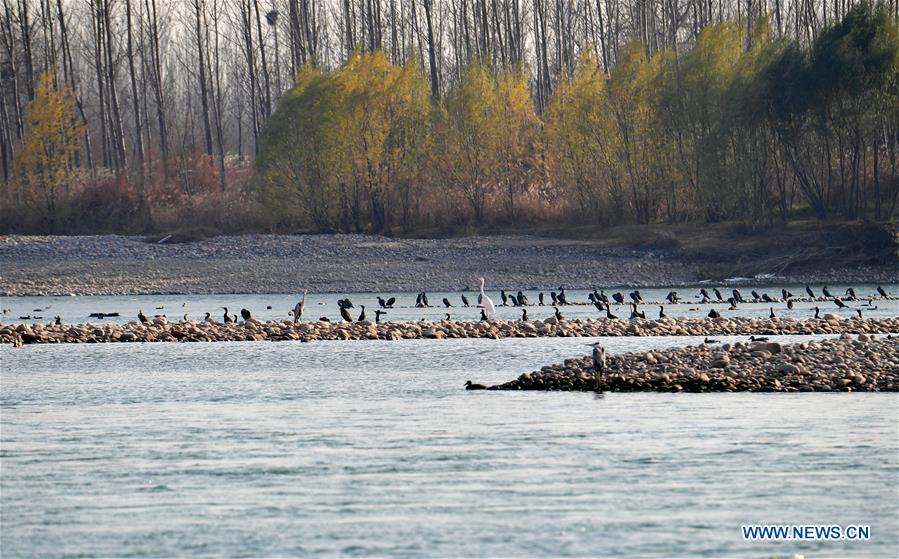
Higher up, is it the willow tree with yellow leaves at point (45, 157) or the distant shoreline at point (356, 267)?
the willow tree with yellow leaves at point (45, 157)

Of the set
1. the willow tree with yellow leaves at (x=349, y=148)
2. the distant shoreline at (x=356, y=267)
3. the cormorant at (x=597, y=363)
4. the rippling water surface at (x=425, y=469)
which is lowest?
the rippling water surface at (x=425, y=469)

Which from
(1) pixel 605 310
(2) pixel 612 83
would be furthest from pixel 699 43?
(1) pixel 605 310

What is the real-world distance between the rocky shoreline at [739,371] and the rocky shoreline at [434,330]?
283 inches

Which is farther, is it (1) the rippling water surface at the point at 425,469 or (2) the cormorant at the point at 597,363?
(2) the cormorant at the point at 597,363

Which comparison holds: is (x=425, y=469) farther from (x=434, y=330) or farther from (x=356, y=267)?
(x=356, y=267)

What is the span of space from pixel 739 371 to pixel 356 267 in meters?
36.1

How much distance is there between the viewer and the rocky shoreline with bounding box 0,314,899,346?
32.0 metres

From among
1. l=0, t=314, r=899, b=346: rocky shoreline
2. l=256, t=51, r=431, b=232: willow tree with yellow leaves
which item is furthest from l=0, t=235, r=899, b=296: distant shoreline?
l=0, t=314, r=899, b=346: rocky shoreline

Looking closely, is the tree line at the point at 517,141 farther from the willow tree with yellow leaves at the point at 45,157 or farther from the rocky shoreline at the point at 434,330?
the rocky shoreline at the point at 434,330

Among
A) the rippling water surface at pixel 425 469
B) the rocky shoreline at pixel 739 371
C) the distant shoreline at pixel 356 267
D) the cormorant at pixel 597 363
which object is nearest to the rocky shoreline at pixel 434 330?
the rocky shoreline at pixel 739 371

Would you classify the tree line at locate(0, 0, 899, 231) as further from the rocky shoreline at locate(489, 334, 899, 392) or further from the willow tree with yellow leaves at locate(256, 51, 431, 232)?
the rocky shoreline at locate(489, 334, 899, 392)

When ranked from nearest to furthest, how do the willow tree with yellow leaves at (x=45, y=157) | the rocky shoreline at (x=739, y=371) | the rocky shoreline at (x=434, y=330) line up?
1. the rocky shoreline at (x=739, y=371)
2. the rocky shoreline at (x=434, y=330)
3. the willow tree with yellow leaves at (x=45, y=157)

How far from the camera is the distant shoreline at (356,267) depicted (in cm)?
5500

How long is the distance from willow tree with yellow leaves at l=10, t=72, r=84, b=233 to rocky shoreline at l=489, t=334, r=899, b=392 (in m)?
52.3
